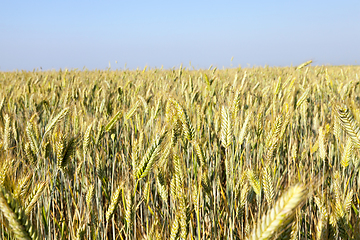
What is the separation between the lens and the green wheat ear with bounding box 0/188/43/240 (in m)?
0.47

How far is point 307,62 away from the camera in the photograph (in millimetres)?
3457

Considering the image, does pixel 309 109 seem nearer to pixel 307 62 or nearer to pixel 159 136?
pixel 307 62

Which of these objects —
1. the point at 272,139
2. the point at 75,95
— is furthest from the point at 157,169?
the point at 75,95

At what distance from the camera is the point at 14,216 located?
473 millimetres

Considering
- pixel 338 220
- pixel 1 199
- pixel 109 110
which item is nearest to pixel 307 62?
pixel 109 110

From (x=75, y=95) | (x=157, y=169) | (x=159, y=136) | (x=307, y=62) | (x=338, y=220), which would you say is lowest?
(x=338, y=220)

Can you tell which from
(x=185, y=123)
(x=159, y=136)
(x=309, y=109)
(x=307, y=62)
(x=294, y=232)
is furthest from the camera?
(x=307, y=62)

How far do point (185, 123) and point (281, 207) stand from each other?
0.57 m

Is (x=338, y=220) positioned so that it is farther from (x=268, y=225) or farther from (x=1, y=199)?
(x=1, y=199)

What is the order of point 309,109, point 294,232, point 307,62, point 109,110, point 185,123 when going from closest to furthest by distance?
1. point 294,232
2. point 185,123
3. point 109,110
4. point 309,109
5. point 307,62

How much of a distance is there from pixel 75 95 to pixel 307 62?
8.89ft

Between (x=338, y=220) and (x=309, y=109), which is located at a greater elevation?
(x=309, y=109)

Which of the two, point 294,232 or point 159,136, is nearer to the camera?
point 294,232

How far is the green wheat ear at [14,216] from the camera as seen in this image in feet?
1.53
